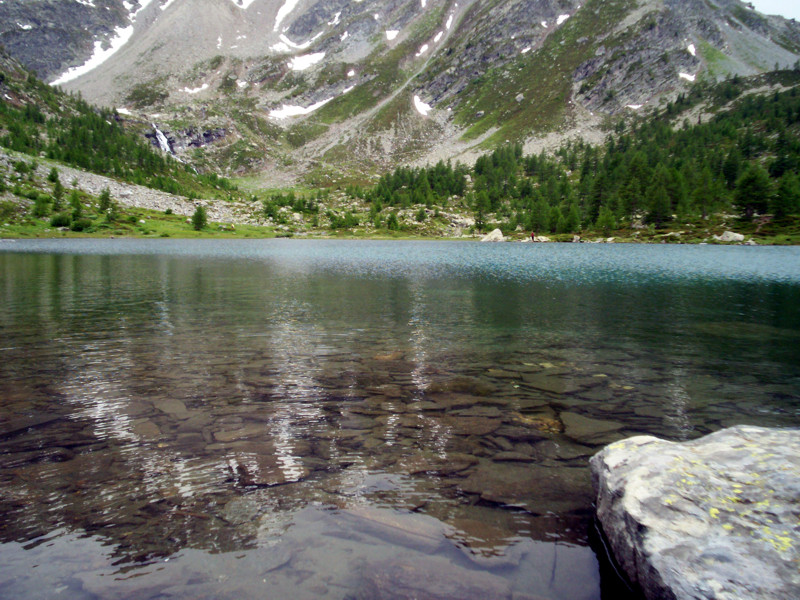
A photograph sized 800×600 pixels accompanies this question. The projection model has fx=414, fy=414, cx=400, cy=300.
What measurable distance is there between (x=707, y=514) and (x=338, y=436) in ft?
24.9

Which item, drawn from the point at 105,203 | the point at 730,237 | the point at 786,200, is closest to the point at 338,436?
the point at 730,237

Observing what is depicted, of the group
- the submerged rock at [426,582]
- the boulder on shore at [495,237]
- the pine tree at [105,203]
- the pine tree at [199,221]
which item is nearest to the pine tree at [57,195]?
the pine tree at [105,203]

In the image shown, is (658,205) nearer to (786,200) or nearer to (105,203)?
(786,200)

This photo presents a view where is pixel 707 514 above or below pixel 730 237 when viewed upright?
below

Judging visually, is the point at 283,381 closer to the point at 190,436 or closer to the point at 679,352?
the point at 190,436

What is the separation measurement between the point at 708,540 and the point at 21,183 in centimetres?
20222

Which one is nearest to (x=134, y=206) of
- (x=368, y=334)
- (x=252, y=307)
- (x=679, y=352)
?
(x=252, y=307)

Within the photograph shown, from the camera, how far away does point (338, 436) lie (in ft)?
34.6

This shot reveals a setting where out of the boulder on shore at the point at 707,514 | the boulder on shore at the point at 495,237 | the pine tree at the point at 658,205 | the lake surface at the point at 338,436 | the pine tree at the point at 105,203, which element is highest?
the pine tree at the point at 658,205

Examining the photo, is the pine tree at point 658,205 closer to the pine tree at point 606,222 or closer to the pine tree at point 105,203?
the pine tree at point 606,222

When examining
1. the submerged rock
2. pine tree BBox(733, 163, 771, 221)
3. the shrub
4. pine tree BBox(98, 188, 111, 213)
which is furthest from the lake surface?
pine tree BBox(98, 188, 111, 213)

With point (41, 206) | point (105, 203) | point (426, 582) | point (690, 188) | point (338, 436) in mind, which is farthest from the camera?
point (690, 188)

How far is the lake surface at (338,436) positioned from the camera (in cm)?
613

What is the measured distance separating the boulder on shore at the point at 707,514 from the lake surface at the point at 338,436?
90 cm
